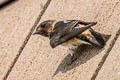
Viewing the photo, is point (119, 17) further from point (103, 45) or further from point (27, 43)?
point (27, 43)

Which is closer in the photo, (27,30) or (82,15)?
(82,15)

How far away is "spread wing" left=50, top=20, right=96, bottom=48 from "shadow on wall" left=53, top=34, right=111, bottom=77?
35 centimetres

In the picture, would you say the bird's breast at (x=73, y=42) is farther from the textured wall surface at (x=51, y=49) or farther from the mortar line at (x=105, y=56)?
the mortar line at (x=105, y=56)

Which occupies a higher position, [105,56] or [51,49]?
[105,56]

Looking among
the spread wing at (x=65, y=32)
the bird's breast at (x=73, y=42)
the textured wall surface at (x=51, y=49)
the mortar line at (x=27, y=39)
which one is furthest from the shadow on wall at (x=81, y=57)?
the mortar line at (x=27, y=39)

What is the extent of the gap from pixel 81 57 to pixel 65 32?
0.44 m

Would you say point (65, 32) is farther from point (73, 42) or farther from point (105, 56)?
point (105, 56)

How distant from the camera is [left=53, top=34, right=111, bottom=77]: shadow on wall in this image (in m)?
5.74

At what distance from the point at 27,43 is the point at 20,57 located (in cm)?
23

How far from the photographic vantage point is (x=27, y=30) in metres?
6.70

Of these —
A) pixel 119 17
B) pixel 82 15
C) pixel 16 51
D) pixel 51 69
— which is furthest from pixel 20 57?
pixel 119 17

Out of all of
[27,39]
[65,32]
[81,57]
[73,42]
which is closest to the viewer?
[65,32]

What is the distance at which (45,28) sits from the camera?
6184 mm

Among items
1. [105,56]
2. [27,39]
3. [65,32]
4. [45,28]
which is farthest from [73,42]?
[27,39]
